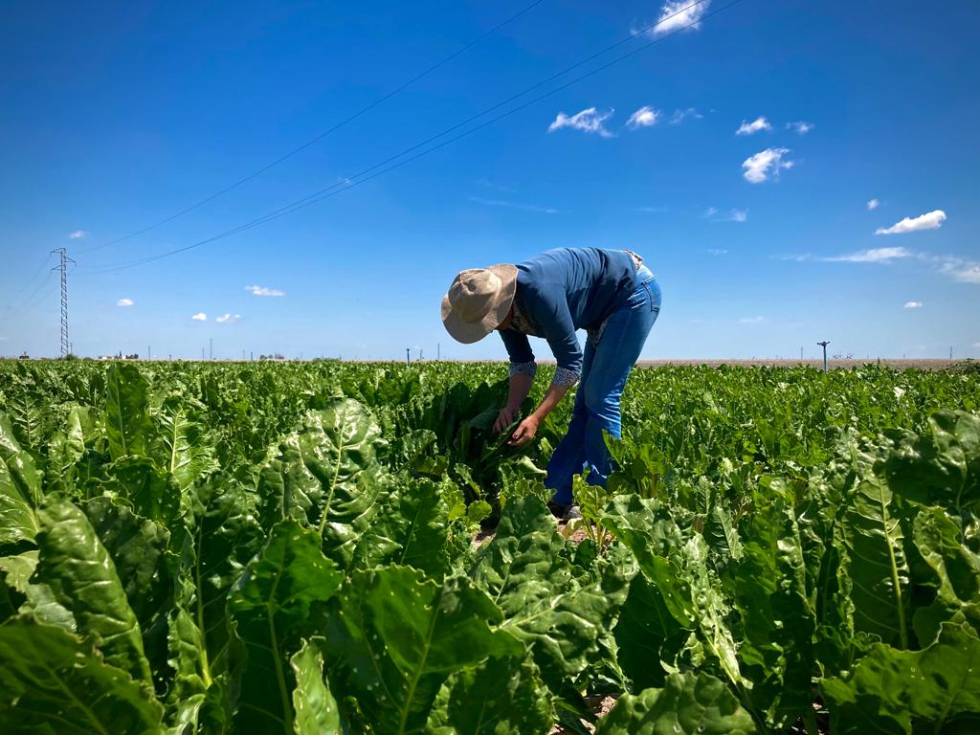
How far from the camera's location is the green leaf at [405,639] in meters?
0.77

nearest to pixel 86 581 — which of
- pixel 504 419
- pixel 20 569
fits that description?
pixel 20 569

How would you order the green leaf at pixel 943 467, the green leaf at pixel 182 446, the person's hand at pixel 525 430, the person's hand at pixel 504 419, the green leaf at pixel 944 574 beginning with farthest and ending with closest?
the person's hand at pixel 504 419
the person's hand at pixel 525 430
the green leaf at pixel 182 446
the green leaf at pixel 943 467
the green leaf at pixel 944 574

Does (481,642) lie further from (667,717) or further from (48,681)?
(48,681)

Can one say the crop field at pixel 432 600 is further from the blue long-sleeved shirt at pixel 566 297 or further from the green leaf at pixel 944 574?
the blue long-sleeved shirt at pixel 566 297

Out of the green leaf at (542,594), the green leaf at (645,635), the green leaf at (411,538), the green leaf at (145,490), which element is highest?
the green leaf at (145,490)

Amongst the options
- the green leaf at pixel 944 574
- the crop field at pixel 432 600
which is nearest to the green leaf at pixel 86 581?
the crop field at pixel 432 600

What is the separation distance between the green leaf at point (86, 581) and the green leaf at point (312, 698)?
0.80 feet

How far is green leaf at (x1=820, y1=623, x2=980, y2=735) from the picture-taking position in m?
0.90

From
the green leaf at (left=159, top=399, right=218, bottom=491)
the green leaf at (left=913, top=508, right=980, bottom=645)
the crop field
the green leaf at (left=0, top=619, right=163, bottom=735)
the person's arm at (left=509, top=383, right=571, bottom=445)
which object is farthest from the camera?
the person's arm at (left=509, top=383, right=571, bottom=445)

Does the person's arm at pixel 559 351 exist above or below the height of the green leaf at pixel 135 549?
above

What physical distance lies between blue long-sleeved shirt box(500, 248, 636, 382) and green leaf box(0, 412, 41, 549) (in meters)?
3.30

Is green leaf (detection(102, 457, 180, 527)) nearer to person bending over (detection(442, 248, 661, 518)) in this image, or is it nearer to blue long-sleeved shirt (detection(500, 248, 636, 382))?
person bending over (detection(442, 248, 661, 518))

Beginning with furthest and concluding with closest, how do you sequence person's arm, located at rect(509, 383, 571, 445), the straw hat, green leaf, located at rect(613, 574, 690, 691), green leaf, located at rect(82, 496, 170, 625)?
person's arm, located at rect(509, 383, 571, 445) < the straw hat < green leaf, located at rect(613, 574, 690, 691) < green leaf, located at rect(82, 496, 170, 625)

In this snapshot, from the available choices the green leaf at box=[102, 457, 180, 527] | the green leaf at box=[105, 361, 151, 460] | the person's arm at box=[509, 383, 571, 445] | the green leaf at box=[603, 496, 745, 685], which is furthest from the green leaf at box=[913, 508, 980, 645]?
the person's arm at box=[509, 383, 571, 445]
